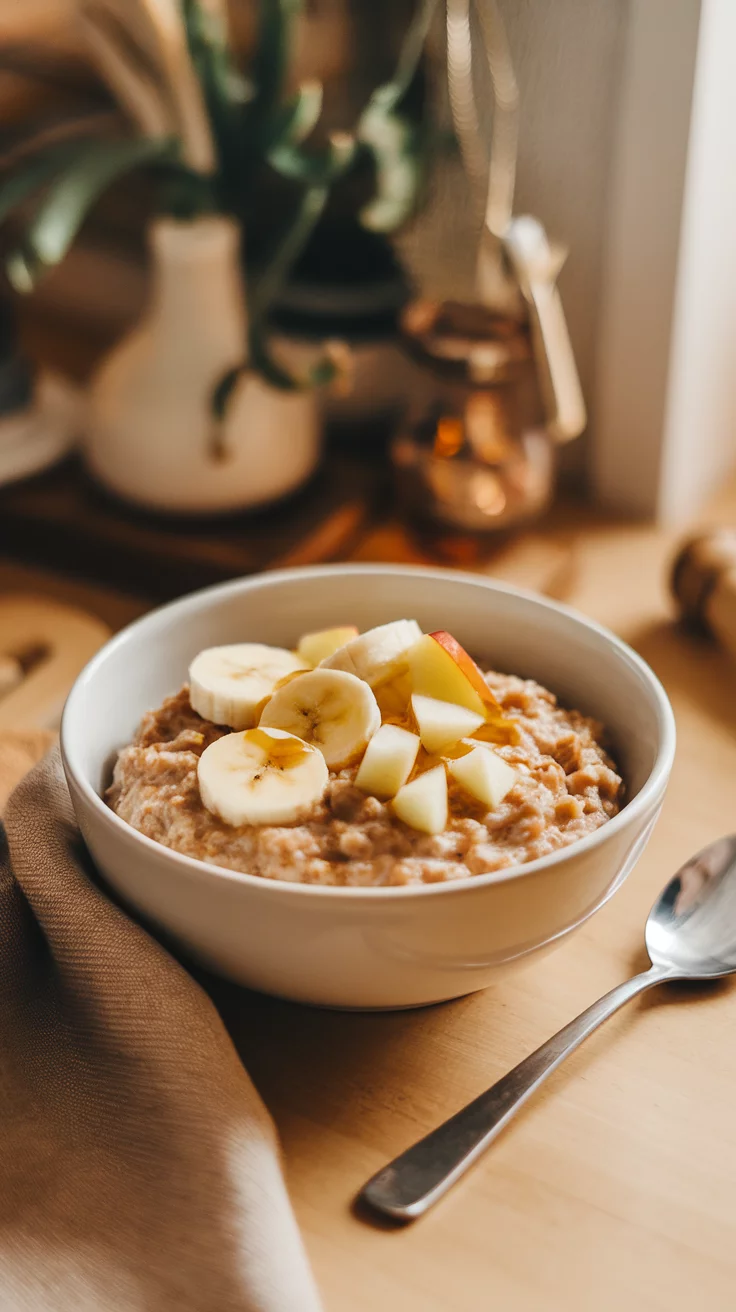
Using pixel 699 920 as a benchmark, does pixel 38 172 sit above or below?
above

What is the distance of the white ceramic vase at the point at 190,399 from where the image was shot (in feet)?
4.09

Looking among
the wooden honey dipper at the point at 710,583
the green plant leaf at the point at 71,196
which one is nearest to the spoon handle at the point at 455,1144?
the wooden honey dipper at the point at 710,583

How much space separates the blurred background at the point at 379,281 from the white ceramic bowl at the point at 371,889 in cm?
37

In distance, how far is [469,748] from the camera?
757 mm

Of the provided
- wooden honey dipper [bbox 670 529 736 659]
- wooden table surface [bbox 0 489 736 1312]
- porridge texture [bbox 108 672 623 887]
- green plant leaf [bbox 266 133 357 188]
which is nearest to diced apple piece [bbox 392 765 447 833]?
porridge texture [bbox 108 672 623 887]

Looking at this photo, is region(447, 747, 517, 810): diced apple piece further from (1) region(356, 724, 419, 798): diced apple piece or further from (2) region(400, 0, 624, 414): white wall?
(2) region(400, 0, 624, 414): white wall

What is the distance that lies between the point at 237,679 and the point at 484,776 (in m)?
0.20

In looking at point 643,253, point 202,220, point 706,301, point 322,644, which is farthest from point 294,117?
point 322,644

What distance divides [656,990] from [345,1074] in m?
0.22

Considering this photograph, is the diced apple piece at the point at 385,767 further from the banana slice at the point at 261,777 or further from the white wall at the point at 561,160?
the white wall at the point at 561,160

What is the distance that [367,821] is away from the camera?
70 cm

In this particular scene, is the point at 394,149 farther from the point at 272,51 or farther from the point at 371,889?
the point at 371,889

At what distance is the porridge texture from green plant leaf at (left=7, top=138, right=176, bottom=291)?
54 cm

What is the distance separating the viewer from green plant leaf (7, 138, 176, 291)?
3.63 ft
